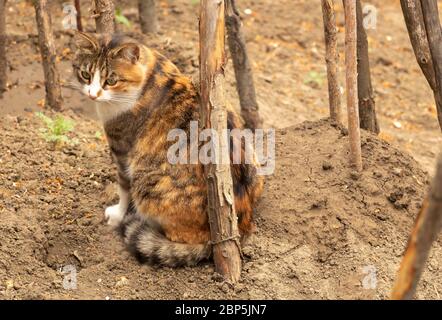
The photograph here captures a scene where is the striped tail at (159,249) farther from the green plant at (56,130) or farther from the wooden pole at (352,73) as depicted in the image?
the green plant at (56,130)

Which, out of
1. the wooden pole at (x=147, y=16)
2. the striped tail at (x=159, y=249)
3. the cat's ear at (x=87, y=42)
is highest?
the wooden pole at (x=147, y=16)

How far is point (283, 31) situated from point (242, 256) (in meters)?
5.00

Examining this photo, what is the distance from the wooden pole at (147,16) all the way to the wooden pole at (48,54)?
1.55 m

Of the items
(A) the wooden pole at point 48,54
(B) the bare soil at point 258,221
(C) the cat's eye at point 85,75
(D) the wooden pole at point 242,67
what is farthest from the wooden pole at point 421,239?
(A) the wooden pole at point 48,54

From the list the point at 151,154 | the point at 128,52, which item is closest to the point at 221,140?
the point at 151,154

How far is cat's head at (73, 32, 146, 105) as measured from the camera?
479 centimetres

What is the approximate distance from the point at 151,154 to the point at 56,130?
4.50 ft

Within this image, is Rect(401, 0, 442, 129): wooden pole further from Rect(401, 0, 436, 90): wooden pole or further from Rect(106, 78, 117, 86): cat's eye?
Rect(106, 78, 117, 86): cat's eye

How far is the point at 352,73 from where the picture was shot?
4859 millimetres

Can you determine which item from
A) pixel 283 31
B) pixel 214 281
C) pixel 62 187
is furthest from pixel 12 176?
pixel 283 31

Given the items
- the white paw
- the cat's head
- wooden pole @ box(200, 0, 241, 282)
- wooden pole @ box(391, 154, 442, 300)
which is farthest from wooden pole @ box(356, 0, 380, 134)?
wooden pole @ box(391, 154, 442, 300)

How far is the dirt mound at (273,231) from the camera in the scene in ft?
14.8

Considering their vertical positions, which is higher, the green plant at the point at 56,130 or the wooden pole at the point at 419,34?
the wooden pole at the point at 419,34

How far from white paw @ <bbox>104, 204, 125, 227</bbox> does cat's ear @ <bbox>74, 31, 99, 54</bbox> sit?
1087mm
